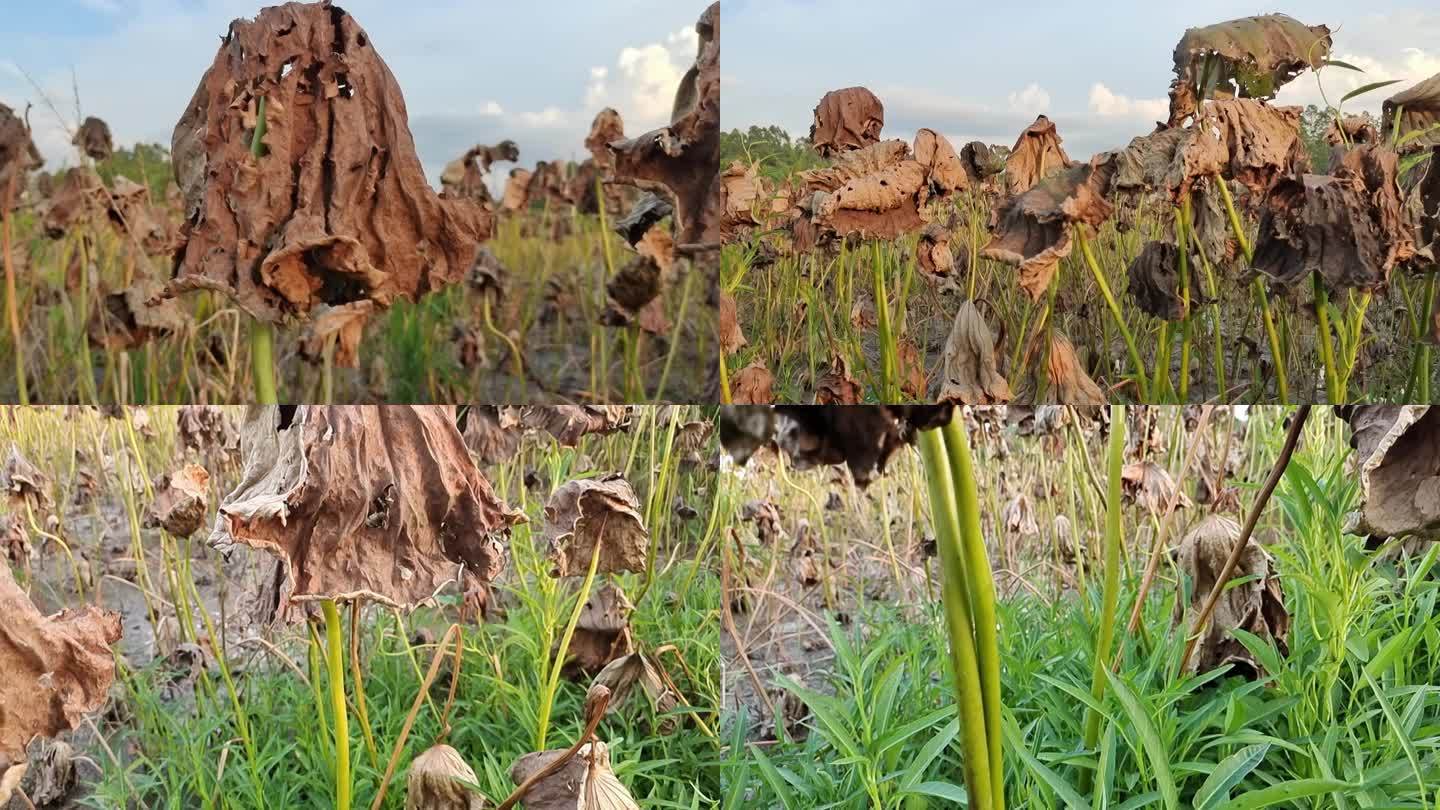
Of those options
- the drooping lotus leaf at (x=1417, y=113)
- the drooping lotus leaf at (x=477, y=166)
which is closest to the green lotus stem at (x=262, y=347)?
the drooping lotus leaf at (x=477, y=166)

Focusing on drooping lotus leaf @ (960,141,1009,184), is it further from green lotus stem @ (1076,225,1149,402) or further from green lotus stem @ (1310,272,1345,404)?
green lotus stem @ (1310,272,1345,404)

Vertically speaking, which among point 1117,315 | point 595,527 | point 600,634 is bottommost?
point 600,634

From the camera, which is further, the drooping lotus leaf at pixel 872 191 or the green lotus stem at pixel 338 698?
the drooping lotus leaf at pixel 872 191

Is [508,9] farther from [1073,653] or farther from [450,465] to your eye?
[1073,653]

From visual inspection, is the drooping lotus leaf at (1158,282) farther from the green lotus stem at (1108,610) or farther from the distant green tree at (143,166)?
the distant green tree at (143,166)

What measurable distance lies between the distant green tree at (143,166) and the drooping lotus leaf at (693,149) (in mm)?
490

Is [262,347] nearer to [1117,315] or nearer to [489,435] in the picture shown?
[489,435]

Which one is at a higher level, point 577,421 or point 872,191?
point 872,191

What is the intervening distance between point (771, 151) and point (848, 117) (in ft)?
0.29

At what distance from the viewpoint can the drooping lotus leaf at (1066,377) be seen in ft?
3.74

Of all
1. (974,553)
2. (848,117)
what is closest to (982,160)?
(848,117)

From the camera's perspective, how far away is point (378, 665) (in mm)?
1022

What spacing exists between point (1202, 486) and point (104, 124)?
1.22m

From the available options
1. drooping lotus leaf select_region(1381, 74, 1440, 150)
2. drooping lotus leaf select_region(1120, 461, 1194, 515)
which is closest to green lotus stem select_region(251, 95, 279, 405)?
drooping lotus leaf select_region(1120, 461, 1194, 515)
